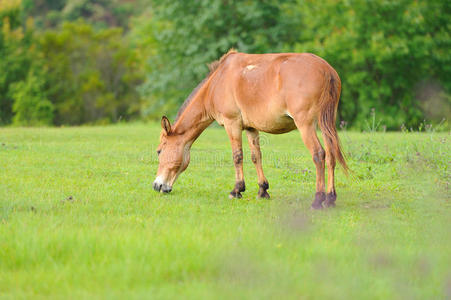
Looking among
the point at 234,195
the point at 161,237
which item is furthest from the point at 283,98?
the point at 161,237

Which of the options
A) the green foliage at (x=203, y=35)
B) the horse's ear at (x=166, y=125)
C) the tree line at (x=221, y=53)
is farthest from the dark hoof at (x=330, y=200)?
the green foliage at (x=203, y=35)

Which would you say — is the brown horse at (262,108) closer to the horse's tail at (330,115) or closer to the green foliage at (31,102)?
the horse's tail at (330,115)

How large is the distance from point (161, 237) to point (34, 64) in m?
36.8

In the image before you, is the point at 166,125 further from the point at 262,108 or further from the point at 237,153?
the point at 262,108

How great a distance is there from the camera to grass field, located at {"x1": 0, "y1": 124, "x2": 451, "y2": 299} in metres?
4.15

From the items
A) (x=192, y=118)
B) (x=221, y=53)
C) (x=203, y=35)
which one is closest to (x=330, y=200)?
(x=192, y=118)

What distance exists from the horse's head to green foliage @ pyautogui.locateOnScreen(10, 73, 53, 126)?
29983mm

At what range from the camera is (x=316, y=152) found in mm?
7496

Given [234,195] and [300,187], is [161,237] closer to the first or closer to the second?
[234,195]

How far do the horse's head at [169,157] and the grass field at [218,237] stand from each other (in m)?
0.30

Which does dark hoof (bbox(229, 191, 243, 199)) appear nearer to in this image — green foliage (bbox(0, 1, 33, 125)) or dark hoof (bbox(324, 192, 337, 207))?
dark hoof (bbox(324, 192, 337, 207))

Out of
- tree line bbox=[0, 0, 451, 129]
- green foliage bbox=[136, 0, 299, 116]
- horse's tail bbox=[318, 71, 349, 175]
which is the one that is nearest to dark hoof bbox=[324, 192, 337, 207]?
horse's tail bbox=[318, 71, 349, 175]

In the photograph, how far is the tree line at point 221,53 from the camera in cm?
2900

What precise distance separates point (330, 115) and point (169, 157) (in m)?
2.82
